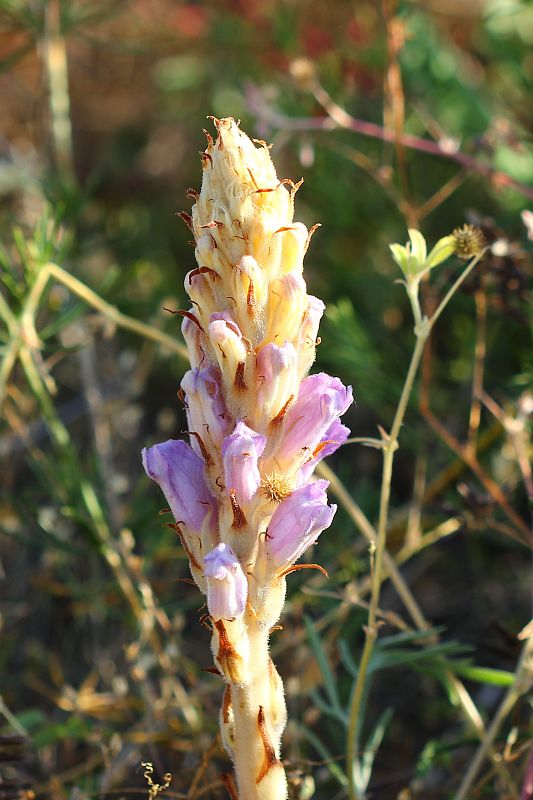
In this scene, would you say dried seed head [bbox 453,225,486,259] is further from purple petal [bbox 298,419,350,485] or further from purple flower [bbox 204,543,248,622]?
purple flower [bbox 204,543,248,622]

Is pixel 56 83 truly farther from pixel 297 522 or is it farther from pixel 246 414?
pixel 297 522

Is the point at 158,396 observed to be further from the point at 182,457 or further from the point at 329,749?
the point at 182,457

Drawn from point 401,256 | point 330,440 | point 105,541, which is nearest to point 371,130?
point 401,256

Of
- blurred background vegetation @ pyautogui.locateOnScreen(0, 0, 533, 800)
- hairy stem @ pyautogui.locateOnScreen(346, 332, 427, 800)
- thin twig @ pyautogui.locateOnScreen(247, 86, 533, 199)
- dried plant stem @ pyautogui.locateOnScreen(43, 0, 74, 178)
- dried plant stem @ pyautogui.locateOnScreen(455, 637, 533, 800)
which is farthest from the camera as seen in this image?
dried plant stem @ pyautogui.locateOnScreen(43, 0, 74, 178)

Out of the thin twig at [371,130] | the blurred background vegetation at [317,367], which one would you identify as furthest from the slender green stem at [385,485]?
the thin twig at [371,130]

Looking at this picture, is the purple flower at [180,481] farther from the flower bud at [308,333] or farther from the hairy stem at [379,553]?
the hairy stem at [379,553]

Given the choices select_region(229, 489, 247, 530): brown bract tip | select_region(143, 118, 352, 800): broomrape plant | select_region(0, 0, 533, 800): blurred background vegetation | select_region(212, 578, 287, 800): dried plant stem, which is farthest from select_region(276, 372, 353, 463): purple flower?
select_region(0, 0, 533, 800): blurred background vegetation
